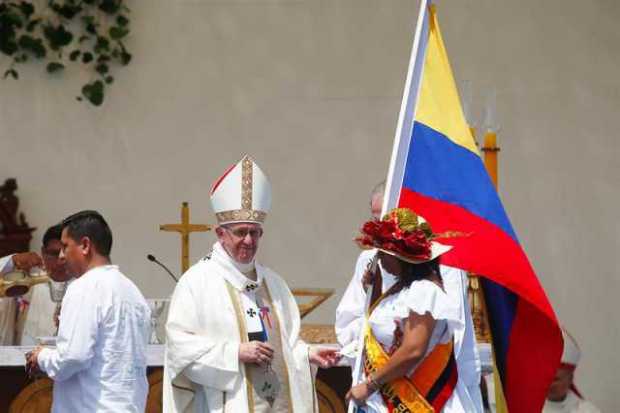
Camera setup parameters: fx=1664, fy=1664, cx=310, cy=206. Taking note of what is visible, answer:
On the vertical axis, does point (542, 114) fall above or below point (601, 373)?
above

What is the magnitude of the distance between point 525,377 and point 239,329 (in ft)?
4.00

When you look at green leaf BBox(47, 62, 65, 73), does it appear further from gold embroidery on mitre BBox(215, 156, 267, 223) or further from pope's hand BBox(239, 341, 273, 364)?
pope's hand BBox(239, 341, 273, 364)

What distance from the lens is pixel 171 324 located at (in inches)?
276

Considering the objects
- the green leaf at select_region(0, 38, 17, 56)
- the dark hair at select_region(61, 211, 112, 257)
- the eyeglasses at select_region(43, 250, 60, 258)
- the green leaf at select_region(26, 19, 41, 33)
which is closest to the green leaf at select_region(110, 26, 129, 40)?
the green leaf at select_region(26, 19, 41, 33)

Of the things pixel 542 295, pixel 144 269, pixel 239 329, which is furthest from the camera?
pixel 144 269

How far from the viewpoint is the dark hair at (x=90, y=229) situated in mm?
6934

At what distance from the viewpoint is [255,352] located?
6.87 meters

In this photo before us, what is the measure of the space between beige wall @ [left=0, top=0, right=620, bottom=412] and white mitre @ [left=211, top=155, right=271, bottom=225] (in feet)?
11.3

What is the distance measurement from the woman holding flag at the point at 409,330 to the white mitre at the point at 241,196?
0.94m

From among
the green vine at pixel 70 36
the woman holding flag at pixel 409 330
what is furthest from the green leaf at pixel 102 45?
the woman holding flag at pixel 409 330

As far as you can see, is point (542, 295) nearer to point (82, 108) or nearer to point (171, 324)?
point (171, 324)

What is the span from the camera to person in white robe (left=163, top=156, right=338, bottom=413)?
6.93m

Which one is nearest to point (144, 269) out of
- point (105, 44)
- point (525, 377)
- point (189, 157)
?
point (189, 157)

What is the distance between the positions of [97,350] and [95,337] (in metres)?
0.07
